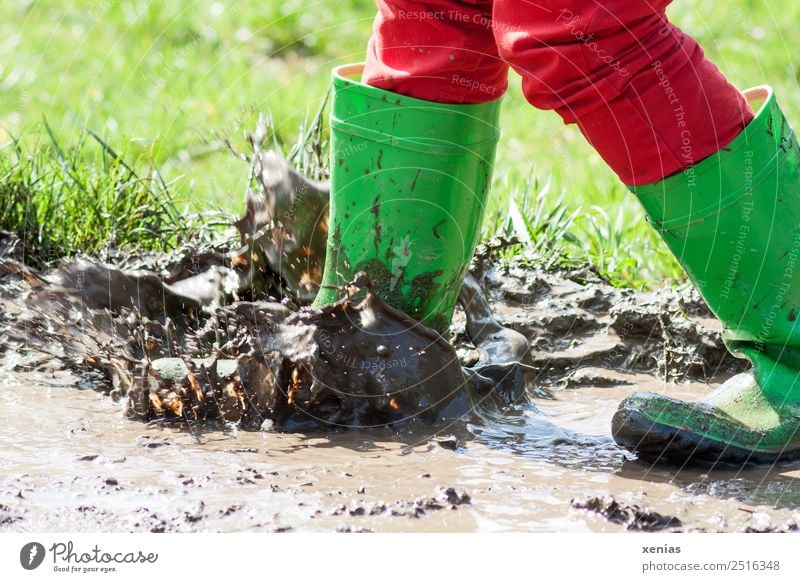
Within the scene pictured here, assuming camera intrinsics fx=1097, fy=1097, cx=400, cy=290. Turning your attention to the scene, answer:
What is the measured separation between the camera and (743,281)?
6.26 ft

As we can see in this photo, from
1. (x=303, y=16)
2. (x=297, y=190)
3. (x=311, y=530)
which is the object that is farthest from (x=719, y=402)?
(x=303, y=16)

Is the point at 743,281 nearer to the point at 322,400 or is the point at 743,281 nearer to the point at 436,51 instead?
the point at 436,51

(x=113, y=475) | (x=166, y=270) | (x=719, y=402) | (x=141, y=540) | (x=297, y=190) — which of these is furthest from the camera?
(x=166, y=270)

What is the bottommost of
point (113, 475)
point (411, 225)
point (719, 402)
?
point (113, 475)

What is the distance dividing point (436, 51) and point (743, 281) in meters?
0.68

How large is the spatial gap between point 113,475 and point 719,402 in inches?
44.0

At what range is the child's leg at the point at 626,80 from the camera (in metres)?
1.71

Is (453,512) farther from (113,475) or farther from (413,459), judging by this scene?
(113,475)

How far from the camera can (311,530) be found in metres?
1.63

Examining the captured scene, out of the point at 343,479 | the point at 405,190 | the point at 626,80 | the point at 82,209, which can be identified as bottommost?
the point at 343,479

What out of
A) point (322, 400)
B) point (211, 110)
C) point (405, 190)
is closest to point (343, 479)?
point (322, 400)

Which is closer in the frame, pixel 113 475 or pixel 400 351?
pixel 113 475

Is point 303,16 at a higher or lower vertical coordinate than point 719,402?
higher

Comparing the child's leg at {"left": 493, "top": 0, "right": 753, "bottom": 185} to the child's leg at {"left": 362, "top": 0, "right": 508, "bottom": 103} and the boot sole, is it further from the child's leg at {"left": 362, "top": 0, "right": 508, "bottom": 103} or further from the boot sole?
the boot sole
